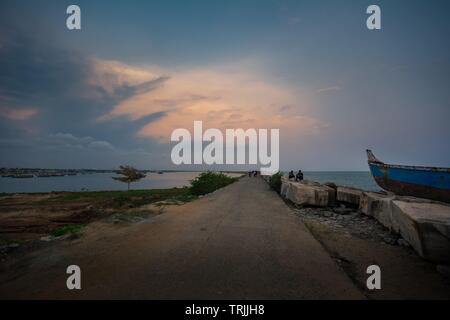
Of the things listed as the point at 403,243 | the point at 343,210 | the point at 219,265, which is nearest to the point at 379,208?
the point at 343,210

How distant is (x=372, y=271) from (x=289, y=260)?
4.62 ft

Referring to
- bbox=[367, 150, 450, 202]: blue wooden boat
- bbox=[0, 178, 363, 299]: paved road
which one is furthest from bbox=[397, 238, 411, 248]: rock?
bbox=[367, 150, 450, 202]: blue wooden boat

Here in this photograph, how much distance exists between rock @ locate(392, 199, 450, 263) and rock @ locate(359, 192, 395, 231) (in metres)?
1.26

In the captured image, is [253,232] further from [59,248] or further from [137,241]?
[59,248]

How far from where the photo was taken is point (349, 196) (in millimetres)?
10555

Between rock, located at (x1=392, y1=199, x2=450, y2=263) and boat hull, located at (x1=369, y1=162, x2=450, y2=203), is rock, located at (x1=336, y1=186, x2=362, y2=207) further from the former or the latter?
boat hull, located at (x1=369, y1=162, x2=450, y2=203)

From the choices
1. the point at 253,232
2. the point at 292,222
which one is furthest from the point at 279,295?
the point at 292,222

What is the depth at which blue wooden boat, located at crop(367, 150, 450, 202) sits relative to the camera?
562 inches

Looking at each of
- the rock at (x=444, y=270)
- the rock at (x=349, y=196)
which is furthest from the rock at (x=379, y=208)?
the rock at (x=444, y=270)

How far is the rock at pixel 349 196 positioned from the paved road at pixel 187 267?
5.44 m

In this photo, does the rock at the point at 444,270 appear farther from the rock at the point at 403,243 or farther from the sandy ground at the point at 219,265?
the rock at the point at 403,243

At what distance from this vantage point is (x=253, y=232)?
614 centimetres

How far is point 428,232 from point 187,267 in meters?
4.40
